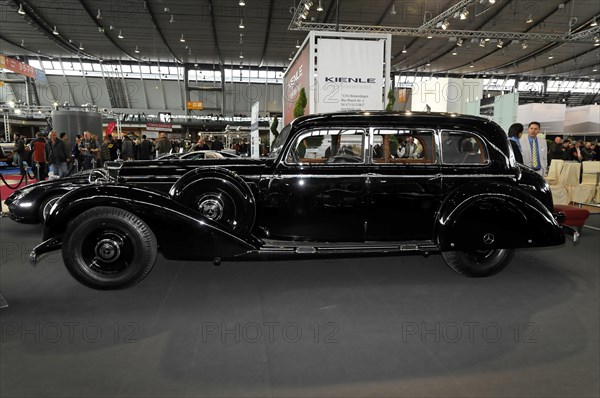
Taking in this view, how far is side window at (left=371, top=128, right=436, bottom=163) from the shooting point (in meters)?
3.83

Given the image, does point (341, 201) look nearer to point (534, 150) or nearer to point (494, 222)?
point (494, 222)

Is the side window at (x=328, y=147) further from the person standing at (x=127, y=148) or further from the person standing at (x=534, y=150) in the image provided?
the person standing at (x=127, y=148)

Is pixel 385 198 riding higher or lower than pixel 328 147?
lower

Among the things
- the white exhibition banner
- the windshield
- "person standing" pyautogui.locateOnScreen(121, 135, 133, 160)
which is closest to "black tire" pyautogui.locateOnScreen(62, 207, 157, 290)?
the windshield

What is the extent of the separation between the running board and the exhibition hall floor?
387 millimetres

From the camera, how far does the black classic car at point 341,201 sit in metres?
3.34

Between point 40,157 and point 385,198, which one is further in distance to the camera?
point 40,157

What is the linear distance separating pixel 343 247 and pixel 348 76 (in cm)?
843

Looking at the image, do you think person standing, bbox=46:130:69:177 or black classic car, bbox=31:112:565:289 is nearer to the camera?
black classic car, bbox=31:112:565:289

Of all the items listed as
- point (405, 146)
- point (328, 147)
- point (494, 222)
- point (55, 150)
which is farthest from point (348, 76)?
point (494, 222)

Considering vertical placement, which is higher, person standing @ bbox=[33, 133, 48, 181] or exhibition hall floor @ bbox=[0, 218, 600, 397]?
person standing @ bbox=[33, 133, 48, 181]

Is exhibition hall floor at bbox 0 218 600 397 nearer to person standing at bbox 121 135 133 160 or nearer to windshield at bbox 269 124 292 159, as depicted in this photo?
windshield at bbox 269 124 292 159

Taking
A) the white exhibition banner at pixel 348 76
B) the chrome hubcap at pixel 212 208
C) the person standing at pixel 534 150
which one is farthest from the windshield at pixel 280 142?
the white exhibition banner at pixel 348 76

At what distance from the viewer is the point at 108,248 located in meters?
3.31
